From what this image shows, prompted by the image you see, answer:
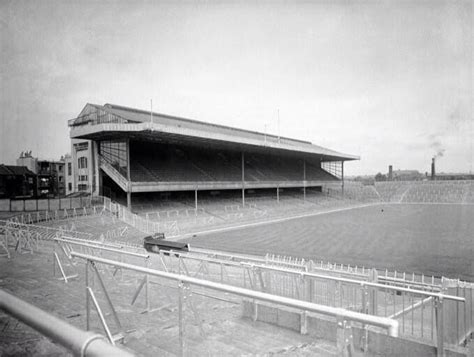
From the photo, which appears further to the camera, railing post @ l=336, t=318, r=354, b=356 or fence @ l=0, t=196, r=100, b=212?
fence @ l=0, t=196, r=100, b=212

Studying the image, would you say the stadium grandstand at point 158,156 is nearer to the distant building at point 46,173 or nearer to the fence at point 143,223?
the fence at point 143,223

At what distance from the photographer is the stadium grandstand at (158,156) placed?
117 feet

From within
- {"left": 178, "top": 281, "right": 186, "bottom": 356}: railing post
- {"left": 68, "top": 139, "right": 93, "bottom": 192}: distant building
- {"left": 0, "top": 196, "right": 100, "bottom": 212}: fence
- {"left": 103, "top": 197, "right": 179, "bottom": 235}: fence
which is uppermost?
{"left": 68, "top": 139, "right": 93, "bottom": 192}: distant building

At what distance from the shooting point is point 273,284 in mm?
9438

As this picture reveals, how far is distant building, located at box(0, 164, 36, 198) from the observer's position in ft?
155

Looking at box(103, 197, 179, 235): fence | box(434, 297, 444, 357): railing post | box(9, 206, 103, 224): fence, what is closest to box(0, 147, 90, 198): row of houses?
box(9, 206, 103, 224): fence

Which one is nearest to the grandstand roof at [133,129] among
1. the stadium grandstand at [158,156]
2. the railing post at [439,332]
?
the stadium grandstand at [158,156]

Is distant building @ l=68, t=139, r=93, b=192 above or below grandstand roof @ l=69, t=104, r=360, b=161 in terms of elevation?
below

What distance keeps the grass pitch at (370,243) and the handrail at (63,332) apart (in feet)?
61.1

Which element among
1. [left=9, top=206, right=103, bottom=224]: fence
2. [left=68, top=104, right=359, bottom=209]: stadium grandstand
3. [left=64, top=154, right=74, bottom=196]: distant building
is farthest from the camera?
[left=64, top=154, right=74, bottom=196]: distant building

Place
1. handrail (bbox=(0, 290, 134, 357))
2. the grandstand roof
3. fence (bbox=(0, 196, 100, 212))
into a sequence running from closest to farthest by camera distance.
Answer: handrail (bbox=(0, 290, 134, 357)), fence (bbox=(0, 196, 100, 212)), the grandstand roof

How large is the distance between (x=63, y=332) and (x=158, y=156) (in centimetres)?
4380

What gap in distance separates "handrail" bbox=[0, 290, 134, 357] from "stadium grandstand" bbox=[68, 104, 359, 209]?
3242 cm

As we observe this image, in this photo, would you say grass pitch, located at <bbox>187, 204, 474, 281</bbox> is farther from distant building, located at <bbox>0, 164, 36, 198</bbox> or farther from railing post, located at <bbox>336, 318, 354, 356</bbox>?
distant building, located at <bbox>0, 164, 36, 198</bbox>
